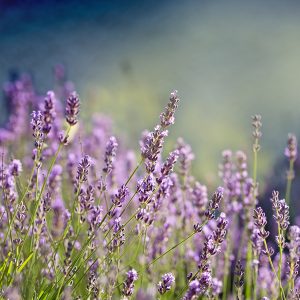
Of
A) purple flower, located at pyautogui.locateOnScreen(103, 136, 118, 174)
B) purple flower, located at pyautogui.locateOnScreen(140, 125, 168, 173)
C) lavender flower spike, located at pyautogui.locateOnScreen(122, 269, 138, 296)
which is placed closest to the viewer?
lavender flower spike, located at pyautogui.locateOnScreen(122, 269, 138, 296)

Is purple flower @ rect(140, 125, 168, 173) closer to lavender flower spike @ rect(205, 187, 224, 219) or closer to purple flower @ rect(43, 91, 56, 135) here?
lavender flower spike @ rect(205, 187, 224, 219)

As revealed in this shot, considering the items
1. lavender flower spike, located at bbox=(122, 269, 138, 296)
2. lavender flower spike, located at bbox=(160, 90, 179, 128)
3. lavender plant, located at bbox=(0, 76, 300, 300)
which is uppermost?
lavender flower spike, located at bbox=(160, 90, 179, 128)

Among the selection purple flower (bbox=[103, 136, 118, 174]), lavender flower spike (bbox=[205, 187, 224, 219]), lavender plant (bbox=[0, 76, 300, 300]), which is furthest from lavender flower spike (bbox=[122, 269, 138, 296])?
purple flower (bbox=[103, 136, 118, 174])

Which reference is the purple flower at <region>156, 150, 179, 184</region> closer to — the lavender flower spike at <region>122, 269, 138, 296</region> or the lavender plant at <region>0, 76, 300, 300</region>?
the lavender plant at <region>0, 76, 300, 300</region>

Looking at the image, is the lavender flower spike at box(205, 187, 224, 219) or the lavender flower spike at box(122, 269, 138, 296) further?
the lavender flower spike at box(205, 187, 224, 219)

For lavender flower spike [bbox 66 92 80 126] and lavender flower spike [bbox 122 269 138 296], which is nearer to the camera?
lavender flower spike [bbox 122 269 138 296]

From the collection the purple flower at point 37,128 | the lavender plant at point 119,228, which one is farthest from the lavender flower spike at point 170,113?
the purple flower at point 37,128

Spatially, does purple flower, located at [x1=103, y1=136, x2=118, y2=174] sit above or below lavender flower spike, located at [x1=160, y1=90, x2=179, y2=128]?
below

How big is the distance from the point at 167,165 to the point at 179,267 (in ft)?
3.69

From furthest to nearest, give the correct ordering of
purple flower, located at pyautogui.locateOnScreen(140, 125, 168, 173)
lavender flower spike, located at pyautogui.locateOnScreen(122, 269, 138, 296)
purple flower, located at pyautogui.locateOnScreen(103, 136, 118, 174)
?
purple flower, located at pyautogui.locateOnScreen(103, 136, 118, 174)
purple flower, located at pyautogui.locateOnScreen(140, 125, 168, 173)
lavender flower spike, located at pyautogui.locateOnScreen(122, 269, 138, 296)

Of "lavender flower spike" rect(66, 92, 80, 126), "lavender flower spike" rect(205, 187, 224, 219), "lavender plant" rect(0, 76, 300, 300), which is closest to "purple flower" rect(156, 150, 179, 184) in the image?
"lavender plant" rect(0, 76, 300, 300)

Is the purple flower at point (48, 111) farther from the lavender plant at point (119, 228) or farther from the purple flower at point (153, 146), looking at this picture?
the purple flower at point (153, 146)

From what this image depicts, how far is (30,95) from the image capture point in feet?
14.6

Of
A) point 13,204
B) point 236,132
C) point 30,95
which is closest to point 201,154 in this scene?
point 236,132
